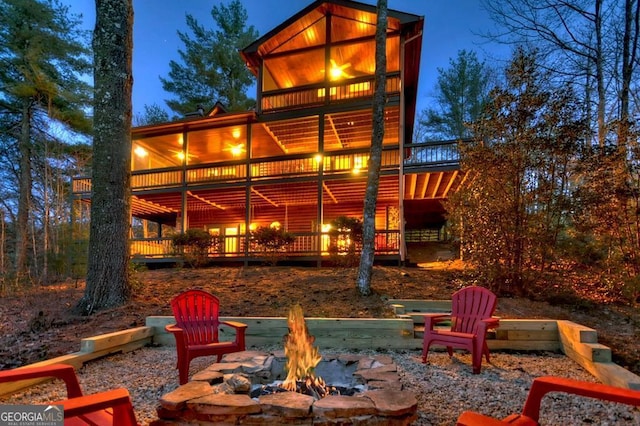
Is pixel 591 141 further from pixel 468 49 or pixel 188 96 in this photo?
pixel 188 96

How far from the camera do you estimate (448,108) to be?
22609mm

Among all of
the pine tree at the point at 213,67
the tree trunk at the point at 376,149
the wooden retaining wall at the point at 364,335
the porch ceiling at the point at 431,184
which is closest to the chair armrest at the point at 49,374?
the wooden retaining wall at the point at 364,335

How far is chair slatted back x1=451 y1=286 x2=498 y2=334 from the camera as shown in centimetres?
378

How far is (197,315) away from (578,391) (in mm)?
3378

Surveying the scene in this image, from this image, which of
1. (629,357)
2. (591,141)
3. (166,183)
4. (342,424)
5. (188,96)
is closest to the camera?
(342,424)

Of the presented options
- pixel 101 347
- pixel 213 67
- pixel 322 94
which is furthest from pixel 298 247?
pixel 213 67

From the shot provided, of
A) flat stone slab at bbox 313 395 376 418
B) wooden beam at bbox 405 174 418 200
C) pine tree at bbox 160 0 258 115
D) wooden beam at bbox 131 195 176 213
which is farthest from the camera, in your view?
pine tree at bbox 160 0 258 115

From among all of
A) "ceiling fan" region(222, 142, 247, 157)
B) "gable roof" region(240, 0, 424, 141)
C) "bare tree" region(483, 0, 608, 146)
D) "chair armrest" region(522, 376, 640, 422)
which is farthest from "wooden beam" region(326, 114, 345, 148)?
"chair armrest" region(522, 376, 640, 422)

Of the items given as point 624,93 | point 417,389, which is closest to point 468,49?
point 624,93

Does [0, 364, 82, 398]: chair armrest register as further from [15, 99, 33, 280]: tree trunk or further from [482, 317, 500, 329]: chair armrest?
[15, 99, 33, 280]: tree trunk

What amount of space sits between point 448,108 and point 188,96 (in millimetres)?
17750

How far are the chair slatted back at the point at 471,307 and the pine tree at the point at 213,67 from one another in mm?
20128

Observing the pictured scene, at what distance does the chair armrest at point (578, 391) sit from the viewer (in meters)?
1.49

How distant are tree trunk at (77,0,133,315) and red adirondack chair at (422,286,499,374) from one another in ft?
16.3
